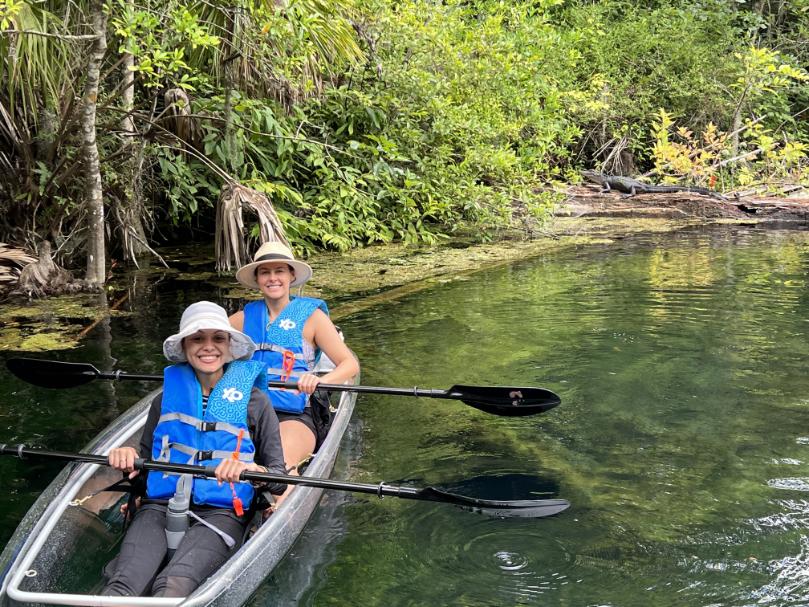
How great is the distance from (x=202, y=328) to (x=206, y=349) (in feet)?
0.56

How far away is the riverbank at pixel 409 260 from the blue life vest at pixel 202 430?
358 cm

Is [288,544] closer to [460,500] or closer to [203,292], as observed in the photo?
[460,500]

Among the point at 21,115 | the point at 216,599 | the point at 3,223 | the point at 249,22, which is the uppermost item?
the point at 249,22

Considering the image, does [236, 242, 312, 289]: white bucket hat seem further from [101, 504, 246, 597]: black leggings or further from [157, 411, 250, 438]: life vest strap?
[101, 504, 246, 597]: black leggings

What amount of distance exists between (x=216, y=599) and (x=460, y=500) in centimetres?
98

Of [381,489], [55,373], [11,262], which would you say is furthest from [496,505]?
[11,262]

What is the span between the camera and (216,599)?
277cm

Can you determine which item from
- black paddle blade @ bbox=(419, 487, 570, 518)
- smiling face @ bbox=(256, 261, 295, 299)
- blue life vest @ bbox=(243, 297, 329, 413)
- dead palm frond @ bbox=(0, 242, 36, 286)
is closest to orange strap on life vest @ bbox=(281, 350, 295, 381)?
blue life vest @ bbox=(243, 297, 329, 413)

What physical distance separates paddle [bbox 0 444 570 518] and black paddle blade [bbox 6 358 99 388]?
3.36 ft

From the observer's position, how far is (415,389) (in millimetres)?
4512

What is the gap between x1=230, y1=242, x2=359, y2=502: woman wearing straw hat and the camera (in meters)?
4.38

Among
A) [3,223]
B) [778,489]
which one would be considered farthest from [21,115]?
[778,489]

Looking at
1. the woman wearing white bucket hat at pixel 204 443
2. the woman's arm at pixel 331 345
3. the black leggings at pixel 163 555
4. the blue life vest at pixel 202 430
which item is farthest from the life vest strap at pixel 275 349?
the black leggings at pixel 163 555

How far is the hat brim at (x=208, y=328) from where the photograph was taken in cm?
321
